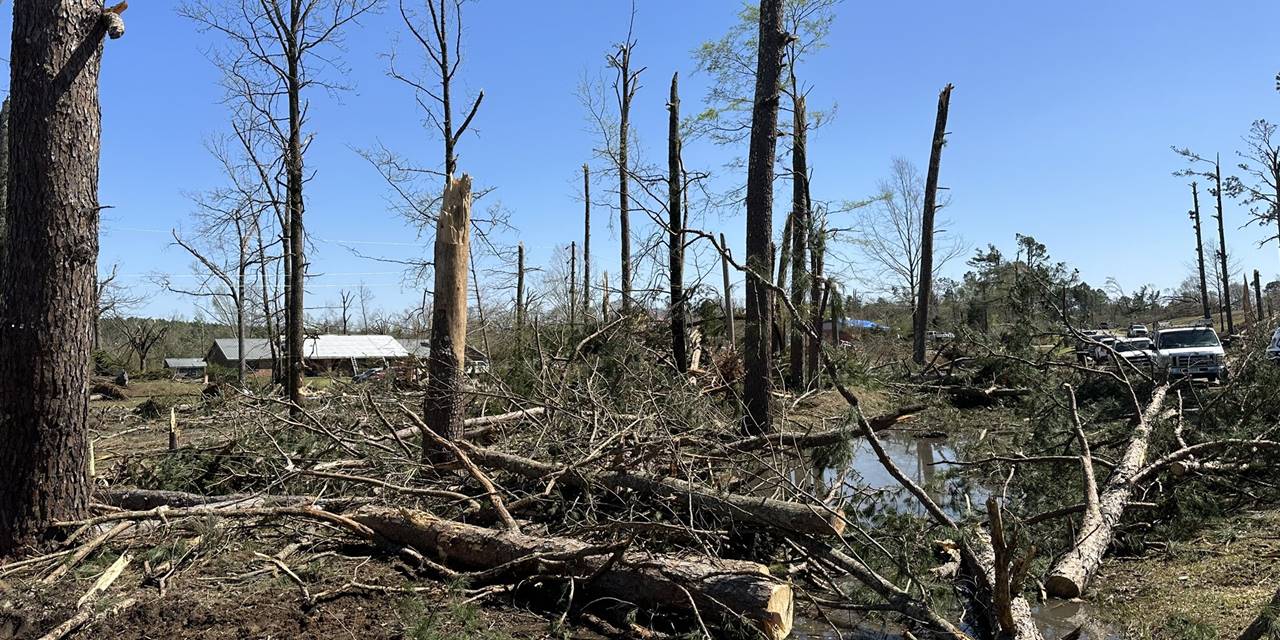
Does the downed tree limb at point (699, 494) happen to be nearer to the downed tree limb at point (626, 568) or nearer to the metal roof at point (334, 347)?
the downed tree limb at point (626, 568)

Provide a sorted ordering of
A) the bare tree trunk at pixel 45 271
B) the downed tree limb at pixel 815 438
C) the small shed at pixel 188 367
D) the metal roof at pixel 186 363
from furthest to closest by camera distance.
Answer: the metal roof at pixel 186 363 < the small shed at pixel 188 367 < the downed tree limb at pixel 815 438 < the bare tree trunk at pixel 45 271

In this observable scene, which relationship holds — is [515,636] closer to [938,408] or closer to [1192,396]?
[1192,396]

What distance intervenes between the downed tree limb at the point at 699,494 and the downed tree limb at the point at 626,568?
397 millimetres

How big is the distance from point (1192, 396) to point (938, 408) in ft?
18.8

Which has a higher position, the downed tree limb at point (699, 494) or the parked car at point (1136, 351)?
the parked car at point (1136, 351)

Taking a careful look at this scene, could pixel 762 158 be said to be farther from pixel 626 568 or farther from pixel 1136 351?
pixel 1136 351

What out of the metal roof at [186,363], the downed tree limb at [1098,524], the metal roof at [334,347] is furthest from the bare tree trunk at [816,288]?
the metal roof at [186,363]

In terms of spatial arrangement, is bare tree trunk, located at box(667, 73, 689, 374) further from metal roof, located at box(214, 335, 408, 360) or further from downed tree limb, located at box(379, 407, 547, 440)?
metal roof, located at box(214, 335, 408, 360)

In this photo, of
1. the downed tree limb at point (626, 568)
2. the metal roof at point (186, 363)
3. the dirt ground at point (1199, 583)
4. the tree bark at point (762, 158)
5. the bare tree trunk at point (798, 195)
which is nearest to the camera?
the downed tree limb at point (626, 568)

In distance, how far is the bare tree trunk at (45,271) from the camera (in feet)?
17.6

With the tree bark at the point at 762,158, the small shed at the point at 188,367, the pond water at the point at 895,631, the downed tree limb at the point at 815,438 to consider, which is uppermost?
the tree bark at the point at 762,158

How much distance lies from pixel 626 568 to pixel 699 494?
2.86ft

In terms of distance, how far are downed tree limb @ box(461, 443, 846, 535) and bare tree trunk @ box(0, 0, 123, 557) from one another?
2827 millimetres

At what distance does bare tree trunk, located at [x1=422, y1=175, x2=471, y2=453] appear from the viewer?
758 centimetres
